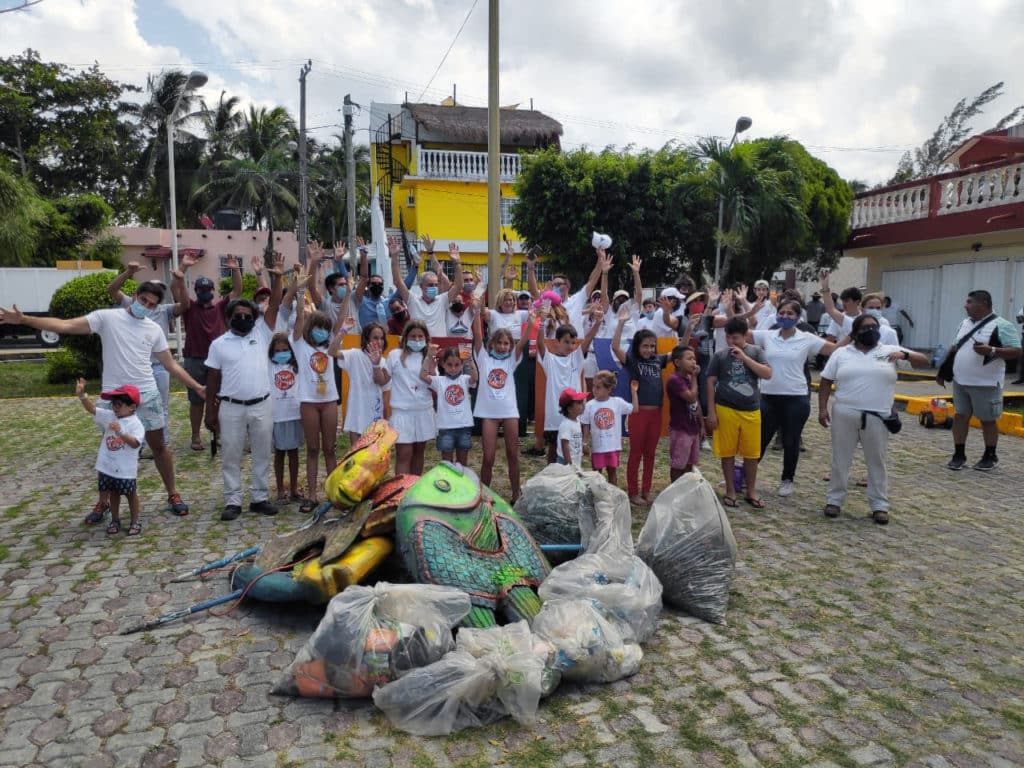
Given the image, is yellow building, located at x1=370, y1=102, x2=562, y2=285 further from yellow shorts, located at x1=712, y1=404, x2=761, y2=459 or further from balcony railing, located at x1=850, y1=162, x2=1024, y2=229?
yellow shorts, located at x1=712, y1=404, x2=761, y2=459

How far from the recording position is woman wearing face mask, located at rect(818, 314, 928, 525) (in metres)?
6.12

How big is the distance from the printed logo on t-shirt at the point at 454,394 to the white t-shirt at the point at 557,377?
94cm

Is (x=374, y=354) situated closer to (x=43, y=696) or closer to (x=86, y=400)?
(x=86, y=400)

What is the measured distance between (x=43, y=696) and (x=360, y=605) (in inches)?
61.2

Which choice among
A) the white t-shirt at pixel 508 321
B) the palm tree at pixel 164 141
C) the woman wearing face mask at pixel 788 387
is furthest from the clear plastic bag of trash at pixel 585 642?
the palm tree at pixel 164 141

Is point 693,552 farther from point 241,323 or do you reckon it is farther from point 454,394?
point 241,323

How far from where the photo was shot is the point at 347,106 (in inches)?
870

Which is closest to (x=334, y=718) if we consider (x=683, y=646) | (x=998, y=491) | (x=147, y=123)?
(x=683, y=646)

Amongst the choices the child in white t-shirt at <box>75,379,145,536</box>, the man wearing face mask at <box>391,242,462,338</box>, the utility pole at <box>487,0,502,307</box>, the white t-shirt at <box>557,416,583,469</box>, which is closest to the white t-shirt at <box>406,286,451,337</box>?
the man wearing face mask at <box>391,242,462,338</box>

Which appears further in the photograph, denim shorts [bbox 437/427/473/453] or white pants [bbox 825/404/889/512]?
denim shorts [bbox 437/427/473/453]

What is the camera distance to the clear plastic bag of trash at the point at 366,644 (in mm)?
3283

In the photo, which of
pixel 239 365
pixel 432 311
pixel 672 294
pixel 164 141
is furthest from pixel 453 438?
pixel 164 141

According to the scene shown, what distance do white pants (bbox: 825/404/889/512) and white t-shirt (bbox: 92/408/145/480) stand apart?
5.63 meters

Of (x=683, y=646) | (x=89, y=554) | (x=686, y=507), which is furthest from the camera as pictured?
(x=89, y=554)
